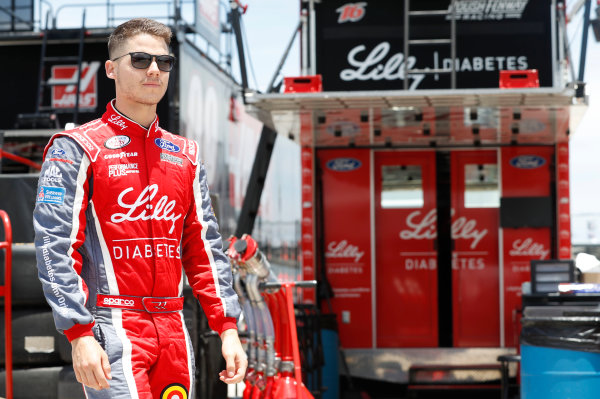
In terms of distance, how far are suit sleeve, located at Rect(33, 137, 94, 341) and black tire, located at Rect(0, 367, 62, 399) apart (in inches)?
90.0

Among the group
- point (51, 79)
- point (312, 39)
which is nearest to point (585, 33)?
point (312, 39)

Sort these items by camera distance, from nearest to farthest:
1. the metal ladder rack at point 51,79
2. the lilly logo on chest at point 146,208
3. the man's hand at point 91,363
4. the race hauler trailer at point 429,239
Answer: the man's hand at point 91,363 < the lilly logo on chest at point 146,208 < the race hauler trailer at point 429,239 < the metal ladder rack at point 51,79

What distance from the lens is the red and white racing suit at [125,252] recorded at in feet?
8.39

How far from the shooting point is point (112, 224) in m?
2.68

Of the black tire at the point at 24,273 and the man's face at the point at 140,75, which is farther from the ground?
the man's face at the point at 140,75

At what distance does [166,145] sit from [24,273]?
85.5 inches

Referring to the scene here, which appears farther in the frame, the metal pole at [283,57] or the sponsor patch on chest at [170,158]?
the metal pole at [283,57]

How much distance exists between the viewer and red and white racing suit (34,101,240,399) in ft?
8.39

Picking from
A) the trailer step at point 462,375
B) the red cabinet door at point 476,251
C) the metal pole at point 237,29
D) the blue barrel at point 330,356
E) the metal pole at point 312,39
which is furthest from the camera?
the red cabinet door at point 476,251

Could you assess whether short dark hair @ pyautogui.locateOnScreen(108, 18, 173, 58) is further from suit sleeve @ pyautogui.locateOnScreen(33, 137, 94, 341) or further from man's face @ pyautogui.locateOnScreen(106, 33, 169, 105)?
suit sleeve @ pyautogui.locateOnScreen(33, 137, 94, 341)

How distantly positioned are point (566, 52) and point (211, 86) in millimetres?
8494

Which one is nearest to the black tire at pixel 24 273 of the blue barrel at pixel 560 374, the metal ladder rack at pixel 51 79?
the blue barrel at pixel 560 374

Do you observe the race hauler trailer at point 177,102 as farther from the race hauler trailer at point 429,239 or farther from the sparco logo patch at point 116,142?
the sparco logo patch at point 116,142

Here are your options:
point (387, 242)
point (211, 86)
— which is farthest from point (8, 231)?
point (211, 86)
